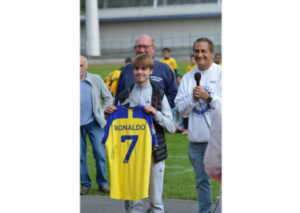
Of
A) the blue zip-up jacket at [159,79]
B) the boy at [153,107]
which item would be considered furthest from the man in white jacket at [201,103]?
the blue zip-up jacket at [159,79]

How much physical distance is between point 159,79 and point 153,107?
2.84 feet

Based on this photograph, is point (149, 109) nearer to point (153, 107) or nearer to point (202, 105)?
point (153, 107)

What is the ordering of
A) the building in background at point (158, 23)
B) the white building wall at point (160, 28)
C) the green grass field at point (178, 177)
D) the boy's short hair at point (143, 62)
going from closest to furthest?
1. the boy's short hair at point (143, 62)
2. the green grass field at point (178, 177)
3. the building in background at point (158, 23)
4. the white building wall at point (160, 28)

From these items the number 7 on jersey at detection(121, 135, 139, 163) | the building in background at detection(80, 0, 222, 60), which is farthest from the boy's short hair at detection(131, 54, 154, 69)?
the building in background at detection(80, 0, 222, 60)

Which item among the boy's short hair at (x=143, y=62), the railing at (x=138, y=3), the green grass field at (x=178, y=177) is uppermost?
the railing at (x=138, y=3)

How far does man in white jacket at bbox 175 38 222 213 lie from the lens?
16.2ft

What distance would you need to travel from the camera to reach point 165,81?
18.9ft

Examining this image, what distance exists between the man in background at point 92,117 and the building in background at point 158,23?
44.6 m

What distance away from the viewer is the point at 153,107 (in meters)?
4.86

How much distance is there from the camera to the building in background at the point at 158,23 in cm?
5244

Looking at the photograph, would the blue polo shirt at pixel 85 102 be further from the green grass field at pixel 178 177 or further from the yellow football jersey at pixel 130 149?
the yellow football jersey at pixel 130 149

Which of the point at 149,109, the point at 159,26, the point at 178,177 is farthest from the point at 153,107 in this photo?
the point at 159,26
